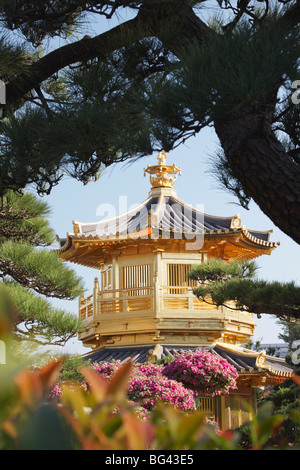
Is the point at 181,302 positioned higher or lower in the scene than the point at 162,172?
lower

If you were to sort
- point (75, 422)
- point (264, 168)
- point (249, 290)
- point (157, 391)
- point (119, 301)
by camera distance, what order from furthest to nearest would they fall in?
1. point (119, 301)
2. point (157, 391)
3. point (249, 290)
4. point (264, 168)
5. point (75, 422)

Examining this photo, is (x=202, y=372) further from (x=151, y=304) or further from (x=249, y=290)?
(x=249, y=290)

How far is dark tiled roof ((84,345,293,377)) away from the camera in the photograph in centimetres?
1362

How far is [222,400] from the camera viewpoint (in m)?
13.8

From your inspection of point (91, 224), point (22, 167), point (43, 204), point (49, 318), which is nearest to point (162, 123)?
point (22, 167)

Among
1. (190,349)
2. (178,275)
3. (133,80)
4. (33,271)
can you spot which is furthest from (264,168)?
(178,275)

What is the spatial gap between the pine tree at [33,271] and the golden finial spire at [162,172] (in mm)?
6938

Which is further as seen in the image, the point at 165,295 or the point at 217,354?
the point at 165,295

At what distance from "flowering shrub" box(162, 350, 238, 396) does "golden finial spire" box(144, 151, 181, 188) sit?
533 centimetres

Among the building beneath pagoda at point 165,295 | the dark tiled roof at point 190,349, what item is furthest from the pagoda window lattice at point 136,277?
the dark tiled roof at point 190,349

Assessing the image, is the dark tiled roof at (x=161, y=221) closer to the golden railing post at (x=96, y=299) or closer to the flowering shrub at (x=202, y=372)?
the golden railing post at (x=96, y=299)

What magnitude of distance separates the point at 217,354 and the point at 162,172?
487 cm

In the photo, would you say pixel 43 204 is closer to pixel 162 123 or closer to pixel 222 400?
pixel 162 123

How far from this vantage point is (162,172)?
1611 centimetres
